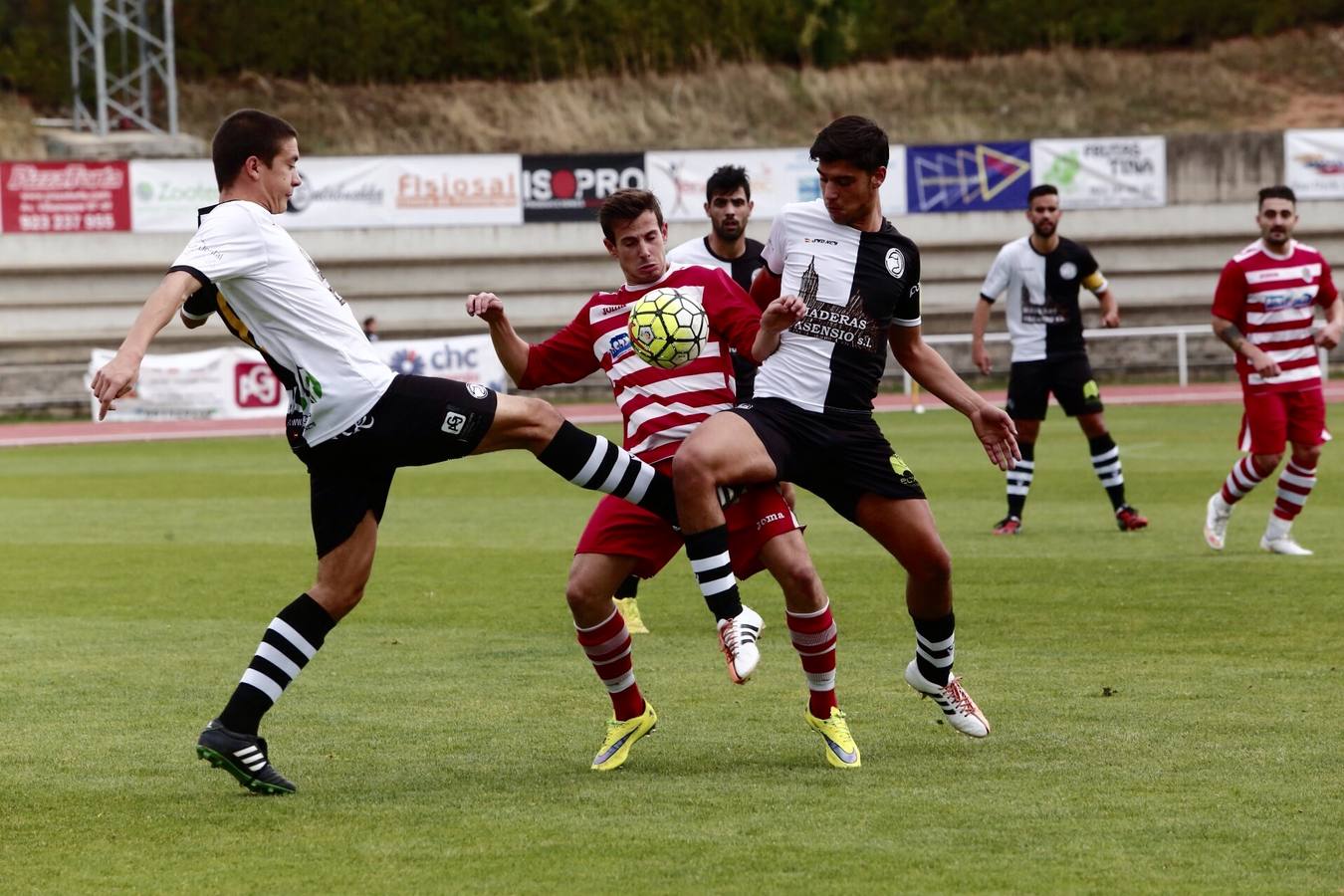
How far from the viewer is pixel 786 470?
19.9ft

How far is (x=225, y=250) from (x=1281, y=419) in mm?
8017

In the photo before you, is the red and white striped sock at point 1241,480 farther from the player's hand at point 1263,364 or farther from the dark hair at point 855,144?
the dark hair at point 855,144

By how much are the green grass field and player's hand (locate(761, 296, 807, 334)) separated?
1.46 metres

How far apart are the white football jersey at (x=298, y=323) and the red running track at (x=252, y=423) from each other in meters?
22.4

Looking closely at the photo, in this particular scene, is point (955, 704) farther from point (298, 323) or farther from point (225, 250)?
point (225, 250)

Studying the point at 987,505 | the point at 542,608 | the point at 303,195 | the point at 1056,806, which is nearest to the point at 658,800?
the point at 1056,806

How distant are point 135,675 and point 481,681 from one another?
1.60 meters

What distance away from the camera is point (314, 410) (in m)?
5.61

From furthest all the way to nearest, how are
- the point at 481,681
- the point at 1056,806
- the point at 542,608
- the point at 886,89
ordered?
the point at 886,89 → the point at 542,608 → the point at 481,681 → the point at 1056,806

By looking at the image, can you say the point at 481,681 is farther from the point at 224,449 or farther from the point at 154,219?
the point at 154,219

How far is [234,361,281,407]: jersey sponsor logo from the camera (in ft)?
94.9

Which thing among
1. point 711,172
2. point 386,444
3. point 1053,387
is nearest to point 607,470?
point 386,444

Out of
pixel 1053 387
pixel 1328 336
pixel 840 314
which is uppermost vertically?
pixel 840 314

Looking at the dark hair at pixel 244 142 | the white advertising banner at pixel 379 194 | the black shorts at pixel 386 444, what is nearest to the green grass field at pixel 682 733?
the black shorts at pixel 386 444
